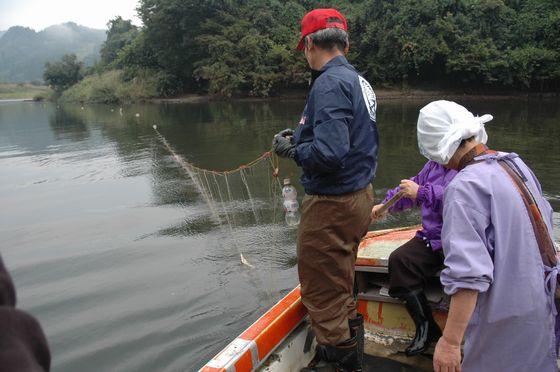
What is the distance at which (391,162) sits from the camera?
12.8 m

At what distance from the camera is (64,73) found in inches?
3046

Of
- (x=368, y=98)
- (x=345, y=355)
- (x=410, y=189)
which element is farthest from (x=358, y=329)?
(x=368, y=98)

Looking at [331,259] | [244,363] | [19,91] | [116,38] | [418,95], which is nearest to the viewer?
[244,363]

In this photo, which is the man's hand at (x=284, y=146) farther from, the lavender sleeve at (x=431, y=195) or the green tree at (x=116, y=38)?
the green tree at (x=116, y=38)

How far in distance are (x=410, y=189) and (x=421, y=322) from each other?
934 mm

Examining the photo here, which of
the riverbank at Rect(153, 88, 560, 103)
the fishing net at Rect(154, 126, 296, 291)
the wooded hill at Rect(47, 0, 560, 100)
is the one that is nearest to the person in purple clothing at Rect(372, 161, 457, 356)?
the fishing net at Rect(154, 126, 296, 291)

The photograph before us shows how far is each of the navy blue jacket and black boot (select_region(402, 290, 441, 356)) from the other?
36.8 inches

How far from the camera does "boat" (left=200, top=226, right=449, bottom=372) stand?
2648mm

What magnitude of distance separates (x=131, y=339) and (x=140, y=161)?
431 inches

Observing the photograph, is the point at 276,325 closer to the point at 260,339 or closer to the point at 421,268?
the point at 260,339

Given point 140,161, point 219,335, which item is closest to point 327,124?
point 219,335

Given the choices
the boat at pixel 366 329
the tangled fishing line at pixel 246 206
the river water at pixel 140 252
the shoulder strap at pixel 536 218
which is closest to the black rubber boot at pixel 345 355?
the boat at pixel 366 329

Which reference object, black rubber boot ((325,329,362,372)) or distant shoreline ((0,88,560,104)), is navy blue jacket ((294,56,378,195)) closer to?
black rubber boot ((325,329,362,372))

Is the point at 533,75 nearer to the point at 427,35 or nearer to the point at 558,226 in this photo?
the point at 427,35
